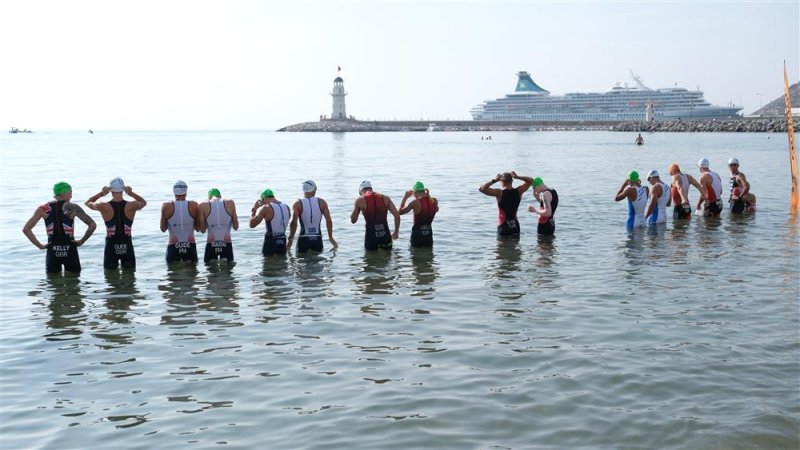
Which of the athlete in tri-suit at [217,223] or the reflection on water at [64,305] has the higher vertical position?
the athlete in tri-suit at [217,223]

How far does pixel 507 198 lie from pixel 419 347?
8.01 metres

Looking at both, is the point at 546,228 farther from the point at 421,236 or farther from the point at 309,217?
the point at 309,217

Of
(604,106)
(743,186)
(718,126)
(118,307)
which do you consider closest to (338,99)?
(604,106)

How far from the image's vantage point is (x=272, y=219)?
1471 cm

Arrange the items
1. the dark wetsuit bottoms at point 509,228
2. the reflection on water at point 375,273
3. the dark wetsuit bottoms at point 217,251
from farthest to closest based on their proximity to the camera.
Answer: the dark wetsuit bottoms at point 509,228
the dark wetsuit bottoms at point 217,251
the reflection on water at point 375,273

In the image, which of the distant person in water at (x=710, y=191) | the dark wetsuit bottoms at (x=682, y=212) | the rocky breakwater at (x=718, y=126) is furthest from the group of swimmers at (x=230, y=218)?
the rocky breakwater at (x=718, y=126)

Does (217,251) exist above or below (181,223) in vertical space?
below

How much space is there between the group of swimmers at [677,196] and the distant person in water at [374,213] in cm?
562

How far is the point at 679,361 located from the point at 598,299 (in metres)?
2.94

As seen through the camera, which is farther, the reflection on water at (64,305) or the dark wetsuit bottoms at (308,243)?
the dark wetsuit bottoms at (308,243)

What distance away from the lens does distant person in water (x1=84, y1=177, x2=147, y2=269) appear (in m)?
13.1

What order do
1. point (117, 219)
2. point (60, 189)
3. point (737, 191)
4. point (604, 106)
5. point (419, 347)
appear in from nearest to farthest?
point (419, 347) → point (60, 189) → point (117, 219) → point (737, 191) → point (604, 106)

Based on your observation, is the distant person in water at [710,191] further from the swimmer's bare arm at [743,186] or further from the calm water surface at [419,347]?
the calm water surface at [419,347]

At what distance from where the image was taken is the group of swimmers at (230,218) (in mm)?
13102
